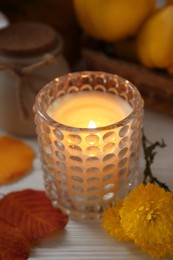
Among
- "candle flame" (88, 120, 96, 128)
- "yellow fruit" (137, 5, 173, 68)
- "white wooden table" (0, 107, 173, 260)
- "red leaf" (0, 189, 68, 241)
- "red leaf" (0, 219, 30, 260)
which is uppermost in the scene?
"yellow fruit" (137, 5, 173, 68)

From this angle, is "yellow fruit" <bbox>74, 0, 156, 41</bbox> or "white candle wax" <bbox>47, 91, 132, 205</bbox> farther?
"yellow fruit" <bbox>74, 0, 156, 41</bbox>

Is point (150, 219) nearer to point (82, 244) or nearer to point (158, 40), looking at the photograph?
point (82, 244)

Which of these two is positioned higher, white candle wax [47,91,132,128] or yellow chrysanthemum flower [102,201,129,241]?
white candle wax [47,91,132,128]

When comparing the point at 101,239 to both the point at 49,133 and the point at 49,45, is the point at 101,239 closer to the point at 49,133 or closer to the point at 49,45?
the point at 49,133

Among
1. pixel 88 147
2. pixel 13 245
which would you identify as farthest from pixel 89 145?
pixel 13 245

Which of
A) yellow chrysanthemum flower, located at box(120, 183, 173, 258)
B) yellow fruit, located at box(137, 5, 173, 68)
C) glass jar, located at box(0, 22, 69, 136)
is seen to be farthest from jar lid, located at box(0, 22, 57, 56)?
yellow chrysanthemum flower, located at box(120, 183, 173, 258)

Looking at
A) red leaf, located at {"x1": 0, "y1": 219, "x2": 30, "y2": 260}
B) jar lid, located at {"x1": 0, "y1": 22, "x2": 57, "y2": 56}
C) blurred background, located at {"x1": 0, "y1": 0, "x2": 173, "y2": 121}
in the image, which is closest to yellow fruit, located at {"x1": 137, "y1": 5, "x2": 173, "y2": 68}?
blurred background, located at {"x1": 0, "y1": 0, "x2": 173, "y2": 121}

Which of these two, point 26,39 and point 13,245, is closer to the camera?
point 13,245

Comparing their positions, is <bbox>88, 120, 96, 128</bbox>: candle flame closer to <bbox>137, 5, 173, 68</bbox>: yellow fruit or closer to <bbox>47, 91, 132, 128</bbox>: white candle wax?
<bbox>47, 91, 132, 128</bbox>: white candle wax
